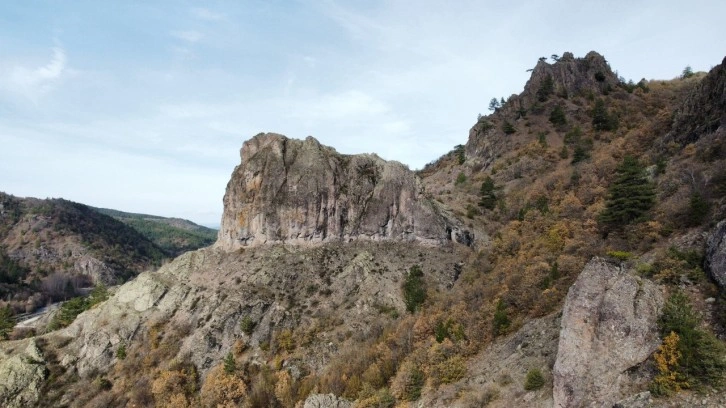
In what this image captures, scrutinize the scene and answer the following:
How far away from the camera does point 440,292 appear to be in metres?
47.0

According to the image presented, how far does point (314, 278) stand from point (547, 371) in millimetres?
34066

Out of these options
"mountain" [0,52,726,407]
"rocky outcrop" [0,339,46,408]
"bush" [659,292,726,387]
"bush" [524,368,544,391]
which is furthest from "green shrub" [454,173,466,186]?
"rocky outcrop" [0,339,46,408]

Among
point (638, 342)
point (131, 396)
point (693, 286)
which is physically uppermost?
point (693, 286)

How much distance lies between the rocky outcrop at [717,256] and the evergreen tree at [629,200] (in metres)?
10.3

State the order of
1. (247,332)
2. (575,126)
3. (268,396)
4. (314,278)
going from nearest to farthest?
(268,396) < (247,332) < (314,278) < (575,126)

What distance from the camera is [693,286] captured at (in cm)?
1894

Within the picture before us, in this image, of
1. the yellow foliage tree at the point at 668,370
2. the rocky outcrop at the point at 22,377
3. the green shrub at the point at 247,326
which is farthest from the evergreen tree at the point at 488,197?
the rocky outcrop at the point at 22,377

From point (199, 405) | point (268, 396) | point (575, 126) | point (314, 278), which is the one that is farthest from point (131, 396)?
point (575, 126)

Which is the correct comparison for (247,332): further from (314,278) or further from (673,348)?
(673,348)

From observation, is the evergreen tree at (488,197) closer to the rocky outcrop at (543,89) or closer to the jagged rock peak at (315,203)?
the jagged rock peak at (315,203)

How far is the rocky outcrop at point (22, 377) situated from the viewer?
134ft

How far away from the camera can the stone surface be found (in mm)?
30031

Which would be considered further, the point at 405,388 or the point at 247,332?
the point at 247,332

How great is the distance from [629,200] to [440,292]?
22358 mm
